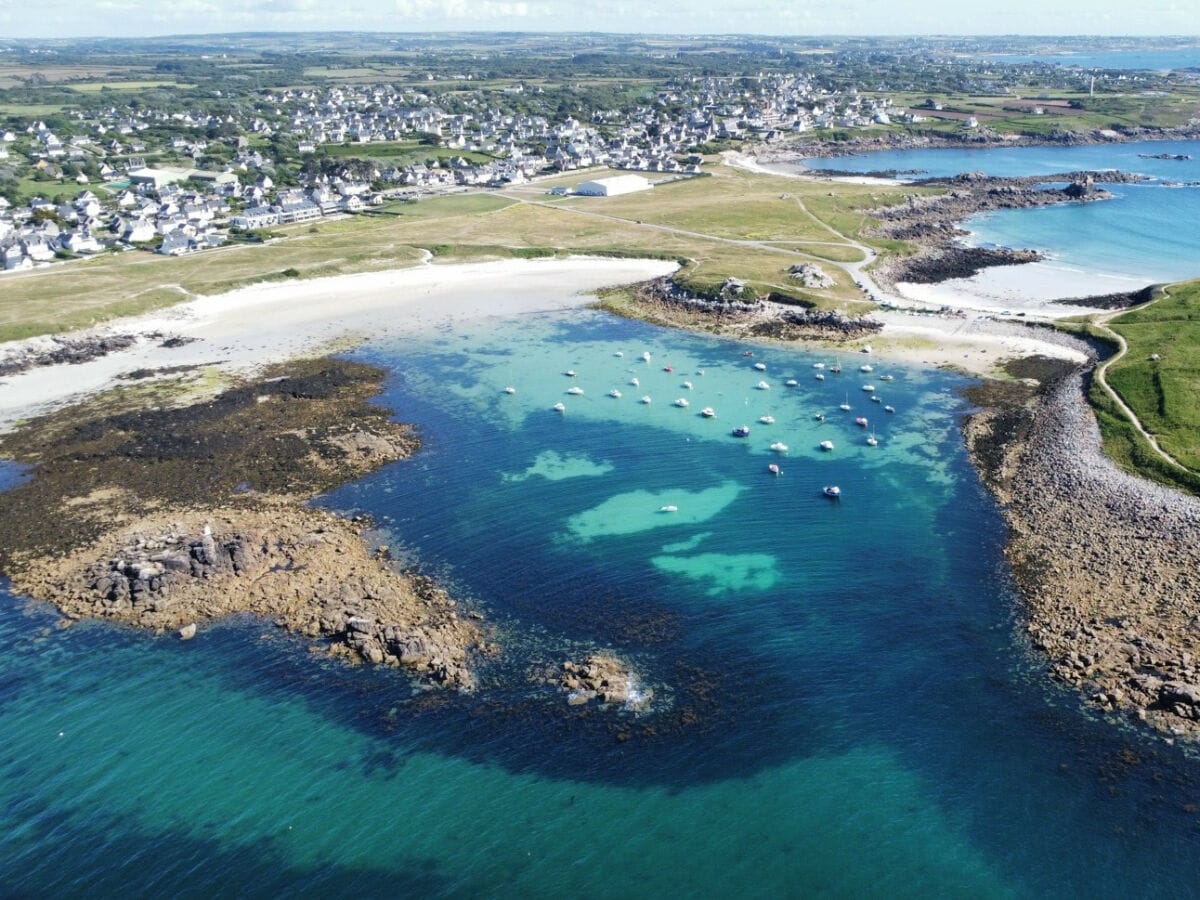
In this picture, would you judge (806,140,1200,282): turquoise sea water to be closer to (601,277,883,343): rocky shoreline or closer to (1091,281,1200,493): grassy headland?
(1091,281,1200,493): grassy headland

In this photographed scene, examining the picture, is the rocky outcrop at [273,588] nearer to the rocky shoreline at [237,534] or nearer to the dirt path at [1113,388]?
the rocky shoreline at [237,534]

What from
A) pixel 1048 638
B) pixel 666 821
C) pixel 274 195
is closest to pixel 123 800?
pixel 666 821

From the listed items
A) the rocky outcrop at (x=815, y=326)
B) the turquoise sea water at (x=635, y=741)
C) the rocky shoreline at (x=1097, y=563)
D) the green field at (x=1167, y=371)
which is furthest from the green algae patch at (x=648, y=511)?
the rocky outcrop at (x=815, y=326)

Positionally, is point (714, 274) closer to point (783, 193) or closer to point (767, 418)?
point (767, 418)

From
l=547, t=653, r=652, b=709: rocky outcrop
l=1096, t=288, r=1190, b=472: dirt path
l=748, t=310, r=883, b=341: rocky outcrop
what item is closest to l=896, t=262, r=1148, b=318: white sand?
l=1096, t=288, r=1190, b=472: dirt path

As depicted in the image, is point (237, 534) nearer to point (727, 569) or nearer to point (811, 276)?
point (727, 569)
